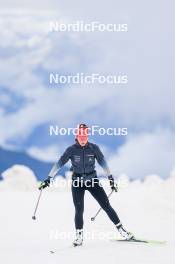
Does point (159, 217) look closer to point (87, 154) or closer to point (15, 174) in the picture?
point (15, 174)

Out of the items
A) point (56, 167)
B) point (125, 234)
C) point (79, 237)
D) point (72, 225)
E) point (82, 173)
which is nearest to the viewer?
point (82, 173)

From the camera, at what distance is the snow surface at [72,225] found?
10.0 metres

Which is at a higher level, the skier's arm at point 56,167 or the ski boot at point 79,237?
the skier's arm at point 56,167

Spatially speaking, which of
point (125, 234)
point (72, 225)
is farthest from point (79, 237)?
point (72, 225)

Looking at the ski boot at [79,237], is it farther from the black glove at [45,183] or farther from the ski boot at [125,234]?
the black glove at [45,183]

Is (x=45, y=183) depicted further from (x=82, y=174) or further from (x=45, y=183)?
(x=82, y=174)

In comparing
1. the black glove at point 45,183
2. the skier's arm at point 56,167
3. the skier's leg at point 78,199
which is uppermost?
the skier's arm at point 56,167

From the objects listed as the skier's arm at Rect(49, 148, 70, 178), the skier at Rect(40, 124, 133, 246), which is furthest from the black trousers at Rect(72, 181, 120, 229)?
the skier's arm at Rect(49, 148, 70, 178)

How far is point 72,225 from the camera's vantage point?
17.2 metres

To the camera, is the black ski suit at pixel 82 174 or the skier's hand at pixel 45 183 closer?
the black ski suit at pixel 82 174

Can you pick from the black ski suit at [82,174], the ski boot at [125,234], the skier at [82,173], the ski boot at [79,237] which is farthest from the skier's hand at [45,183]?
the ski boot at [125,234]

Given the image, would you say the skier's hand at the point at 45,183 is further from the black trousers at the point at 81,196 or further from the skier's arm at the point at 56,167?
the black trousers at the point at 81,196

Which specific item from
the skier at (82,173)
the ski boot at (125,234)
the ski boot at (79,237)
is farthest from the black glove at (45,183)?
the ski boot at (125,234)

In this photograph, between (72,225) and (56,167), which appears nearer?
(56,167)
